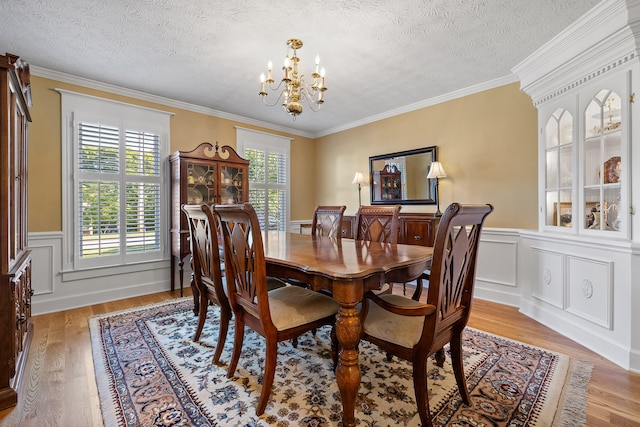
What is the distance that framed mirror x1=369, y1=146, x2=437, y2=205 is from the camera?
12.8 ft

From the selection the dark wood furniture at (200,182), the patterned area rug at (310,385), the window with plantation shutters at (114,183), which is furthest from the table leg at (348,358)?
the window with plantation shutters at (114,183)

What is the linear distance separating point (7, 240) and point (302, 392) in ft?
6.02

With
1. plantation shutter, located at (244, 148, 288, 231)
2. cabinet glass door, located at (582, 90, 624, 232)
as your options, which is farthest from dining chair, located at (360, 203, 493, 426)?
plantation shutter, located at (244, 148, 288, 231)

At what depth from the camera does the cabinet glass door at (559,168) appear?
261 centimetres

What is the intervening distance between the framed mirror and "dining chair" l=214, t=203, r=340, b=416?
2635 mm

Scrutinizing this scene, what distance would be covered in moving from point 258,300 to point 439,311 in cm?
84

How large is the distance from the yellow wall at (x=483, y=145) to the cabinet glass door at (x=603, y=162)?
641mm

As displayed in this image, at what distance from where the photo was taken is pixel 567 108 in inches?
102

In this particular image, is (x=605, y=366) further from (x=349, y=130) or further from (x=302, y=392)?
(x=349, y=130)

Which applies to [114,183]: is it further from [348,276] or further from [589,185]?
[589,185]

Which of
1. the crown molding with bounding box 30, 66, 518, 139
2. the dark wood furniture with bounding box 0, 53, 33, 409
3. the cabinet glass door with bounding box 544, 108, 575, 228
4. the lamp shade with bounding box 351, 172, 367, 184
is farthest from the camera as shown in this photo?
the lamp shade with bounding box 351, 172, 367, 184

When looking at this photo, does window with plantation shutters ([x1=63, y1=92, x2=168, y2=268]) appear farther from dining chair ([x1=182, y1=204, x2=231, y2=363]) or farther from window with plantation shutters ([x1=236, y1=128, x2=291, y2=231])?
dining chair ([x1=182, y1=204, x2=231, y2=363])

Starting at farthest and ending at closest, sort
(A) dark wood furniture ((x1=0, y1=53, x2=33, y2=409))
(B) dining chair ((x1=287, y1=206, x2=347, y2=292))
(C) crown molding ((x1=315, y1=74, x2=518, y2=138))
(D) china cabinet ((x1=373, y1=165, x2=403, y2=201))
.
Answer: (D) china cabinet ((x1=373, y1=165, x2=403, y2=201)) < (C) crown molding ((x1=315, y1=74, x2=518, y2=138)) < (B) dining chair ((x1=287, y1=206, x2=347, y2=292)) < (A) dark wood furniture ((x1=0, y1=53, x2=33, y2=409))

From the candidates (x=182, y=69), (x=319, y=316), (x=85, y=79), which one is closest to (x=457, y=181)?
(x=319, y=316)
